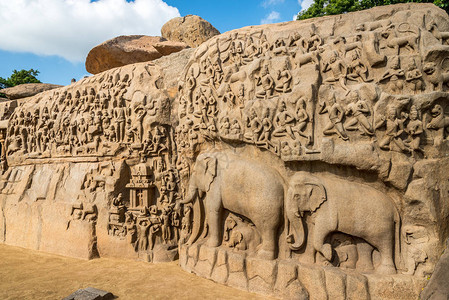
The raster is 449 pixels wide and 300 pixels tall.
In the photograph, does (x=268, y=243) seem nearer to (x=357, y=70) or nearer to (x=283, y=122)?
(x=283, y=122)

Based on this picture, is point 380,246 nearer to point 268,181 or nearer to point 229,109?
point 268,181

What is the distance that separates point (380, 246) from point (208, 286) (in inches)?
107

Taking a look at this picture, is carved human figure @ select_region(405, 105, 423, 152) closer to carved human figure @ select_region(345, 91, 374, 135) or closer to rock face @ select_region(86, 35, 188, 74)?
carved human figure @ select_region(345, 91, 374, 135)

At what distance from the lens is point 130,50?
38.5ft

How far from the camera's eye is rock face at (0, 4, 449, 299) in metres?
4.23

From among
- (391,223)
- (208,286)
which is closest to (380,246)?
(391,223)

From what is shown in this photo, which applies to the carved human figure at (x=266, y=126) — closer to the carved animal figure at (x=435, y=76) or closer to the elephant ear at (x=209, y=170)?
the elephant ear at (x=209, y=170)

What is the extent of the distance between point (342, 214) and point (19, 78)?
82.6 feet

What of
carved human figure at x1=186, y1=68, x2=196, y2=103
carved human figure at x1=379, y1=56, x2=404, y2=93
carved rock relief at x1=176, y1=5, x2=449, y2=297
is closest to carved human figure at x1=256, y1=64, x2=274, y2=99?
carved rock relief at x1=176, y1=5, x2=449, y2=297

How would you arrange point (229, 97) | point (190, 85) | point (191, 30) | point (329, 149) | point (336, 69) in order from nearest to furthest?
point (329, 149)
point (336, 69)
point (229, 97)
point (190, 85)
point (191, 30)

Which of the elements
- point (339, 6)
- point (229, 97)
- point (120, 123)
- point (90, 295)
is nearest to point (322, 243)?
point (229, 97)

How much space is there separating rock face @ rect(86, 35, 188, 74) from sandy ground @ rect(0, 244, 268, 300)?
7.69 metres

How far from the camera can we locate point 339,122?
4.50 meters

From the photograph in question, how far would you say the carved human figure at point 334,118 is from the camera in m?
4.49
